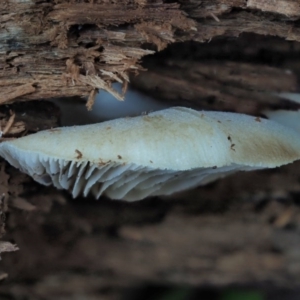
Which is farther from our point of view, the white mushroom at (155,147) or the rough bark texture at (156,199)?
the rough bark texture at (156,199)

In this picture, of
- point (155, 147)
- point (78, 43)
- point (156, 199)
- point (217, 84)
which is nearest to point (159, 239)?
point (156, 199)

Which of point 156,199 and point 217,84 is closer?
point 217,84

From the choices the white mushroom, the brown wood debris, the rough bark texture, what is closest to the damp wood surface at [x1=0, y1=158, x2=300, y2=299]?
the rough bark texture

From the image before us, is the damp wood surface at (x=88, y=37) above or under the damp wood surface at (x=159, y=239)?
above

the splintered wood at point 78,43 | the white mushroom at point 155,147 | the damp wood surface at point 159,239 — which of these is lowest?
the damp wood surface at point 159,239

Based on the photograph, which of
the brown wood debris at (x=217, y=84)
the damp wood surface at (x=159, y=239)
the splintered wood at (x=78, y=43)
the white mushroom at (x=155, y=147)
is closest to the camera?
the white mushroom at (x=155, y=147)

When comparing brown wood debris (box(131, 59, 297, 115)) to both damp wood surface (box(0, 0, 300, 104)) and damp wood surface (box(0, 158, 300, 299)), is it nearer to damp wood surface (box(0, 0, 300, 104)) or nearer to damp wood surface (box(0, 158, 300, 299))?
damp wood surface (box(0, 0, 300, 104))

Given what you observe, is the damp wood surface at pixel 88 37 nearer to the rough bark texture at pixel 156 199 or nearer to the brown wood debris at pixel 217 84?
the rough bark texture at pixel 156 199

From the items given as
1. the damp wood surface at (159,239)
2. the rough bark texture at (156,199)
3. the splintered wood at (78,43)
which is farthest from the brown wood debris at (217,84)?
the damp wood surface at (159,239)

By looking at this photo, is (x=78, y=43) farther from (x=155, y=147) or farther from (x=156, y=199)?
(x=156, y=199)
